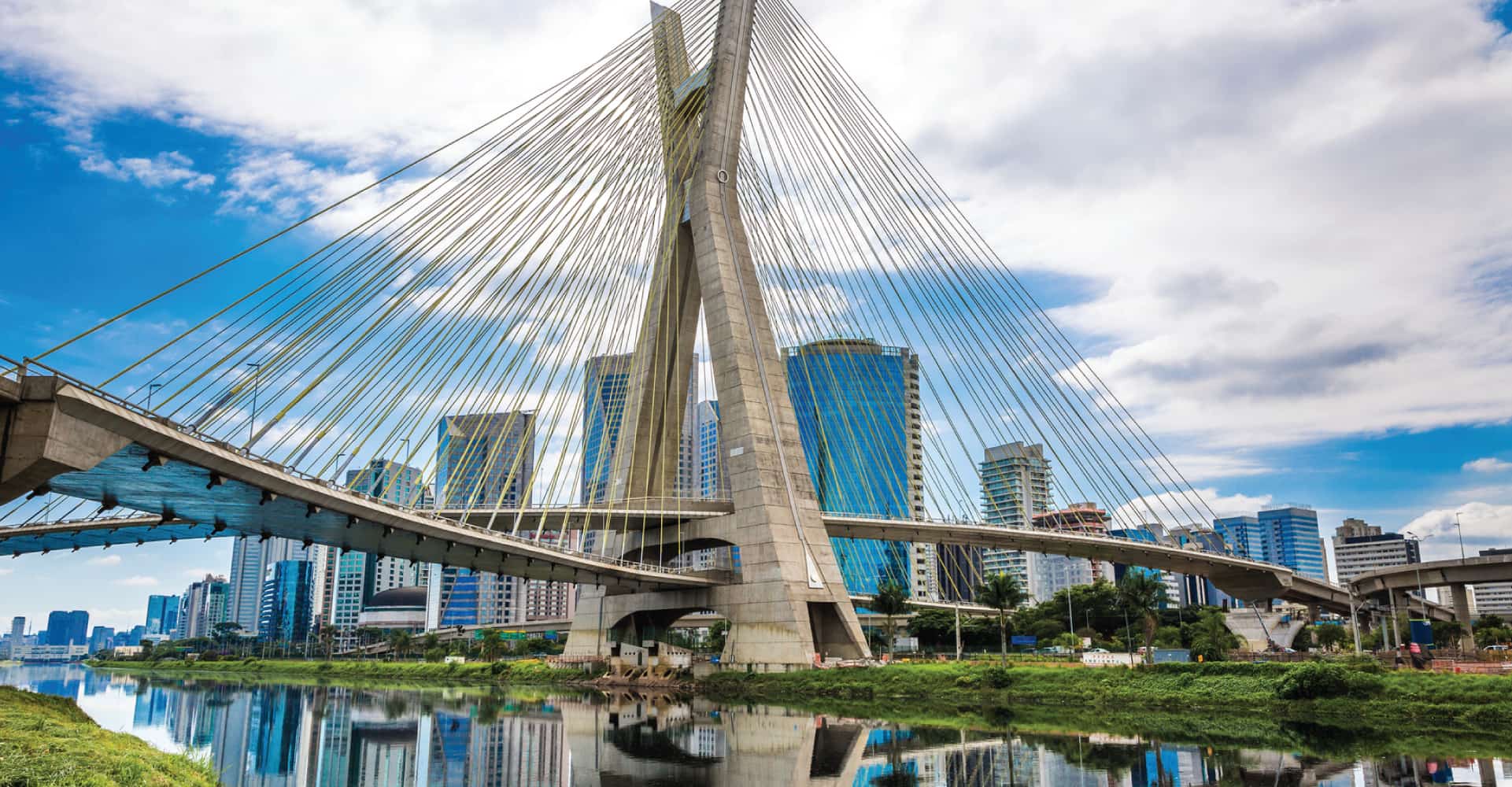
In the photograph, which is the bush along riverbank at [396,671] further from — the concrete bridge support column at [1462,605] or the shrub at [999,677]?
the concrete bridge support column at [1462,605]

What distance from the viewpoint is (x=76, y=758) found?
1446 centimetres

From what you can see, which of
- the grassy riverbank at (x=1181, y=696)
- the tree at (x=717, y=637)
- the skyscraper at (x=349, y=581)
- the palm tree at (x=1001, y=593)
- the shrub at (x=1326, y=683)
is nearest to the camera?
the grassy riverbank at (x=1181, y=696)

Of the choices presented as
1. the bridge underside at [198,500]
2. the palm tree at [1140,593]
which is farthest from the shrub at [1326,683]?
the bridge underside at [198,500]

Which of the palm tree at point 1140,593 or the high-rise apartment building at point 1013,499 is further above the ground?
the high-rise apartment building at point 1013,499

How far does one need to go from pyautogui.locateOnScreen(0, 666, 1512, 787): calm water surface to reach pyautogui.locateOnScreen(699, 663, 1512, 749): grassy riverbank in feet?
13.7

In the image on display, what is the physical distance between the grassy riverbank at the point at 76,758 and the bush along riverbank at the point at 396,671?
37596mm

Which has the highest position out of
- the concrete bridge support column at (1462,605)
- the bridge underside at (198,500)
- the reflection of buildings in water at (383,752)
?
the bridge underside at (198,500)

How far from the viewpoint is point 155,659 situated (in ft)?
427

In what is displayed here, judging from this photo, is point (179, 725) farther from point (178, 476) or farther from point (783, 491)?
point (783, 491)

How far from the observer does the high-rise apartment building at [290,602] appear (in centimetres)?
16012

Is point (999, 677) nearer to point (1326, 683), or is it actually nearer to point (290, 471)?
point (1326, 683)

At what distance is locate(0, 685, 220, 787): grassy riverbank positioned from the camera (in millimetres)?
12961

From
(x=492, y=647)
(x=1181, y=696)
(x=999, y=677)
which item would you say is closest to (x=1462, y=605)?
(x=1181, y=696)

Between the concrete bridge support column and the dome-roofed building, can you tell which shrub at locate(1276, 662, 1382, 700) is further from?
the dome-roofed building
